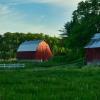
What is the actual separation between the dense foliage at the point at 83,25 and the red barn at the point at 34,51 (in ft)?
70.3

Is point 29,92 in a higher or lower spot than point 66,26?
lower

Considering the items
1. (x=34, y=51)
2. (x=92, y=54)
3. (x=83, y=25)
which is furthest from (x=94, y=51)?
(x=34, y=51)

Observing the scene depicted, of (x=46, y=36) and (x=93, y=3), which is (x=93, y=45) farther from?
(x=46, y=36)

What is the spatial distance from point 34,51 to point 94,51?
130 ft

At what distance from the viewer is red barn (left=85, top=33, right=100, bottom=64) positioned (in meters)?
63.0

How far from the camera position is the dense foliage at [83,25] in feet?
240

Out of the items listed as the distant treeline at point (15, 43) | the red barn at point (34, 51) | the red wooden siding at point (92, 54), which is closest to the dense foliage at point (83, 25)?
the red wooden siding at point (92, 54)

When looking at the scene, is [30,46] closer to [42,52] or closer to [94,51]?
[42,52]

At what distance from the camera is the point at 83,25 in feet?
242

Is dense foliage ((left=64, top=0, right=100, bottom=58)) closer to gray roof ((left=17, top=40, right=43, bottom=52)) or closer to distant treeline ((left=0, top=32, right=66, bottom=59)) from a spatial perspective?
gray roof ((left=17, top=40, right=43, bottom=52))

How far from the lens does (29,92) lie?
17.2 metres

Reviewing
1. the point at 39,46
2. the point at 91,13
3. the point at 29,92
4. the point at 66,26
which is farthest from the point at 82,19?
the point at 29,92

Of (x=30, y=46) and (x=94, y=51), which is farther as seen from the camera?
(x=30, y=46)

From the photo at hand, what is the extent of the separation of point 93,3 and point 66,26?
820 centimetres
